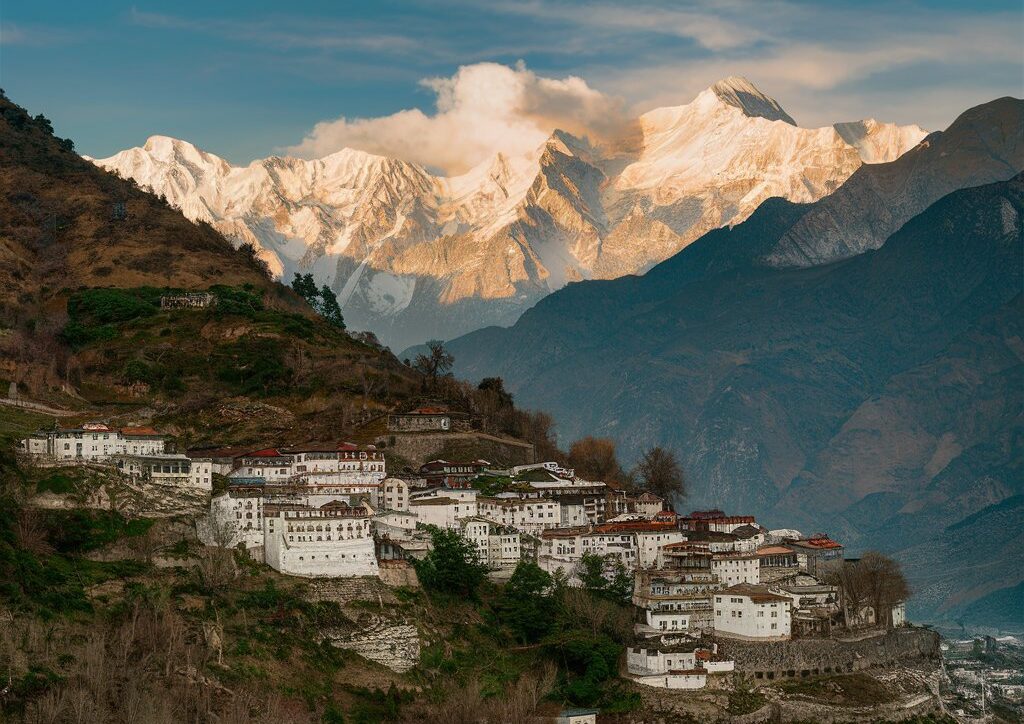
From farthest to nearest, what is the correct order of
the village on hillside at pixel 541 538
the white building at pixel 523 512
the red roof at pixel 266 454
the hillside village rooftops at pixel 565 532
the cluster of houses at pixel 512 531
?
the white building at pixel 523 512 → the hillside village rooftops at pixel 565 532 → the red roof at pixel 266 454 → the village on hillside at pixel 541 538 → the cluster of houses at pixel 512 531

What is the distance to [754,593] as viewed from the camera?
12338 cm

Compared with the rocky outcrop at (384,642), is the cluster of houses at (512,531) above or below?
above

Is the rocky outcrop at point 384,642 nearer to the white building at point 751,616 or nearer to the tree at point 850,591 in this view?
the white building at point 751,616

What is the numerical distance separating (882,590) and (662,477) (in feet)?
105

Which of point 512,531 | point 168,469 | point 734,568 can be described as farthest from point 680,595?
point 168,469

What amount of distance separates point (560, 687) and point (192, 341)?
66635mm

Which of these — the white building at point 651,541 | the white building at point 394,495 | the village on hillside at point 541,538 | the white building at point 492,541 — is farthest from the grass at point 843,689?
the white building at point 394,495

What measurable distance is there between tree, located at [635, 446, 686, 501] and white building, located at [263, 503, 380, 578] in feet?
153

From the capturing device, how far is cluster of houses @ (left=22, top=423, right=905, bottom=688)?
114938 millimetres

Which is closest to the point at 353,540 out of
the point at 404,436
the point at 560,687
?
the point at 560,687

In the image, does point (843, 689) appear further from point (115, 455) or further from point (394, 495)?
point (115, 455)

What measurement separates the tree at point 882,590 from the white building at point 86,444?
1968 inches

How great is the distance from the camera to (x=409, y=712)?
346 ft

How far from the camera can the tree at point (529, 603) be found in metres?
118
